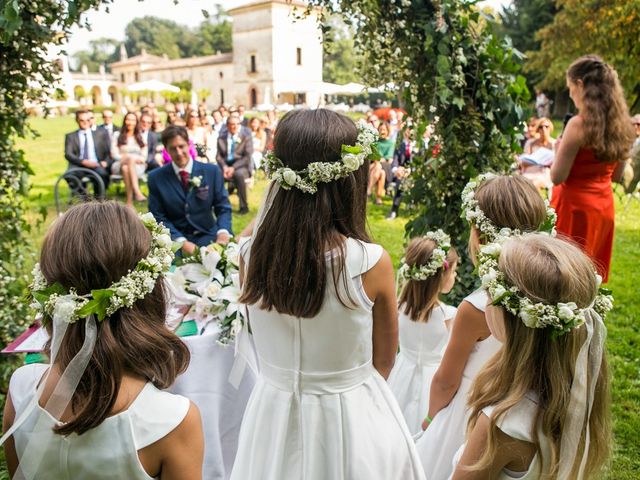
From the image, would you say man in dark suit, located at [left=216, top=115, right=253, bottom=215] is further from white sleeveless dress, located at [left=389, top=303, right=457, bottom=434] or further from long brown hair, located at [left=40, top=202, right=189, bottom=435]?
long brown hair, located at [left=40, top=202, right=189, bottom=435]

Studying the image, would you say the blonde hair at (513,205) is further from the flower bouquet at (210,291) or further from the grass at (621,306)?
the flower bouquet at (210,291)

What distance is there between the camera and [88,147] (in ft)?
33.3

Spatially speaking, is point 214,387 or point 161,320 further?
point 214,387

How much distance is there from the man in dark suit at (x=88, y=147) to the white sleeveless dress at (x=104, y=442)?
9.47 metres

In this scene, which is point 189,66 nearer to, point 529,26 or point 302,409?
point 529,26

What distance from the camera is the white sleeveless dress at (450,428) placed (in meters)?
2.24

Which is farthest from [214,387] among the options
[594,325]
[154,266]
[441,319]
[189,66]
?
[189,66]

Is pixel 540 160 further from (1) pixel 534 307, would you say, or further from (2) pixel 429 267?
(1) pixel 534 307

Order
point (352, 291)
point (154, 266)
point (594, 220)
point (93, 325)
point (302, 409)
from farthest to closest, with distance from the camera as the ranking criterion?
point (594, 220)
point (302, 409)
point (352, 291)
point (154, 266)
point (93, 325)

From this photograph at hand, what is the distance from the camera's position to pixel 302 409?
6.67 ft

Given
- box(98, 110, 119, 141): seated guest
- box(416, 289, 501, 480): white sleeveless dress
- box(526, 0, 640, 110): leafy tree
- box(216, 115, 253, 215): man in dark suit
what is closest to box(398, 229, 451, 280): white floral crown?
box(416, 289, 501, 480): white sleeveless dress

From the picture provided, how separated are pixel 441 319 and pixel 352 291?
1152mm

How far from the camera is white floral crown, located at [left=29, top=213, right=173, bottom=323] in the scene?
1.41 metres

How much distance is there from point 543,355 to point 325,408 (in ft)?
2.70
